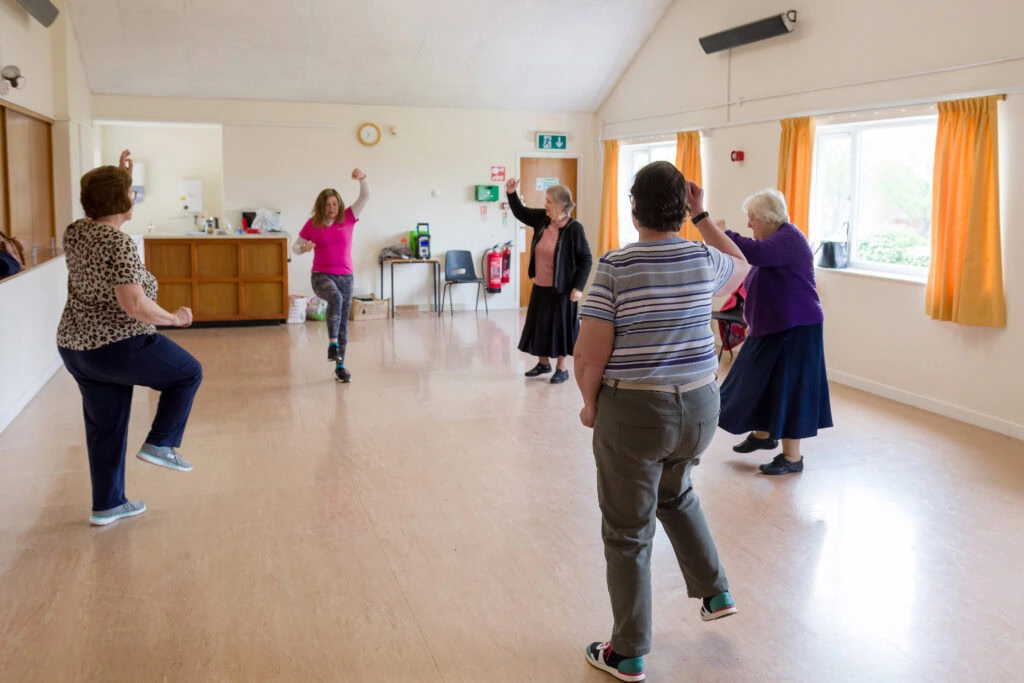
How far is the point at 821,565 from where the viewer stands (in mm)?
3447

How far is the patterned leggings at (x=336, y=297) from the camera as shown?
6621mm

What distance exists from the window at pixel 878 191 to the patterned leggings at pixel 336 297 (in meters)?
3.86

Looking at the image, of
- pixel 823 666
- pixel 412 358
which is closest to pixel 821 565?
pixel 823 666

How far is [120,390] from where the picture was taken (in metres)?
3.60

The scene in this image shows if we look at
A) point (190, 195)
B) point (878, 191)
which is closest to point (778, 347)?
point (878, 191)

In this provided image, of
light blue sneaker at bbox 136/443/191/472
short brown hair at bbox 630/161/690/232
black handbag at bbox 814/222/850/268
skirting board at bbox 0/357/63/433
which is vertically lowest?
skirting board at bbox 0/357/63/433

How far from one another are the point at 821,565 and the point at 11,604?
290cm

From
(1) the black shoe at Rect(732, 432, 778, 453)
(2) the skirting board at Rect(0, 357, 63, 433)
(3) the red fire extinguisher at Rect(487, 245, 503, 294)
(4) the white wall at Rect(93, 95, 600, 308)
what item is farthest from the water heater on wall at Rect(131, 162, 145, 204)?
(1) the black shoe at Rect(732, 432, 778, 453)

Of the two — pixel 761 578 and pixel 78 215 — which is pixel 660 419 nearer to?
pixel 761 578

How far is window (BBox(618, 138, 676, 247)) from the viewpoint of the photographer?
34.0 feet

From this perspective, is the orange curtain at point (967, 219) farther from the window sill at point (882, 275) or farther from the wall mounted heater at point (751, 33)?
the wall mounted heater at point (751, 33)

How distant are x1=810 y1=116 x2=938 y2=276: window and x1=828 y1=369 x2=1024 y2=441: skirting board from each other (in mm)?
875

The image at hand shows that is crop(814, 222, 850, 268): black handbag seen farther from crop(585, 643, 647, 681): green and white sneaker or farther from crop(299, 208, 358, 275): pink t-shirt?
crop(585, 643, 647, 681): green and white sneaker

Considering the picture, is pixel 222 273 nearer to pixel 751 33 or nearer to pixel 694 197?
pixel 751 33
